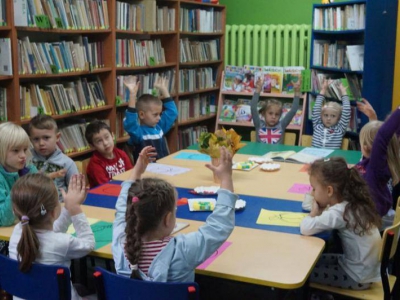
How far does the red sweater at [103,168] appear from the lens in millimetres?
3609

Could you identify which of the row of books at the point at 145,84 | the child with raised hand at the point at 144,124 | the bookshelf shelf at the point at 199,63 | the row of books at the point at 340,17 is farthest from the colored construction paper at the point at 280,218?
the bookshelf shelf at the point at 199,63

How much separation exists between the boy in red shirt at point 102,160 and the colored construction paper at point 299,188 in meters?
1.25

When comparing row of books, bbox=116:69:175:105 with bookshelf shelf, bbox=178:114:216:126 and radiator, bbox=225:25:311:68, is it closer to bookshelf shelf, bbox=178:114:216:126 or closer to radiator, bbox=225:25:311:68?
bookshelf shelf, bbox=178:114:216:126

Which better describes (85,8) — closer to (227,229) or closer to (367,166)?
(367,166)

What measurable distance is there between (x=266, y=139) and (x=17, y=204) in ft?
10.6

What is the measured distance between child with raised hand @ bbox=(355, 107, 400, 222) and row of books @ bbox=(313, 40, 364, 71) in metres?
2.69

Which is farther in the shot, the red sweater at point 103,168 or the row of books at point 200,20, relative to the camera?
the row of books at point 200,20

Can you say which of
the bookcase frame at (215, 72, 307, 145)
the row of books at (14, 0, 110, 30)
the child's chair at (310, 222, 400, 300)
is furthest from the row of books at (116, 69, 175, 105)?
the child's chair at (310, 222, 400, 300)

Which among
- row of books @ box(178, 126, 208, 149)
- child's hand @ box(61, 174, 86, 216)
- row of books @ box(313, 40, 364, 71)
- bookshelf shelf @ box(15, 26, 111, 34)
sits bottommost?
row of books @ box(178, 126, 208, 149)

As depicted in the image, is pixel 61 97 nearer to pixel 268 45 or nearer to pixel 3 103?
pixel 3 103

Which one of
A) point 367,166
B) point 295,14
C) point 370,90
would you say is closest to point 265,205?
point 367,166

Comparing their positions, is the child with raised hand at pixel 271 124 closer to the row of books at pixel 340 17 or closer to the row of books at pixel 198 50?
the row of books at pixel 340 17

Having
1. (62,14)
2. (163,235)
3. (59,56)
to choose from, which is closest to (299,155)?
(59,56)

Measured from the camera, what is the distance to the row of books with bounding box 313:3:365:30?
5.48m
